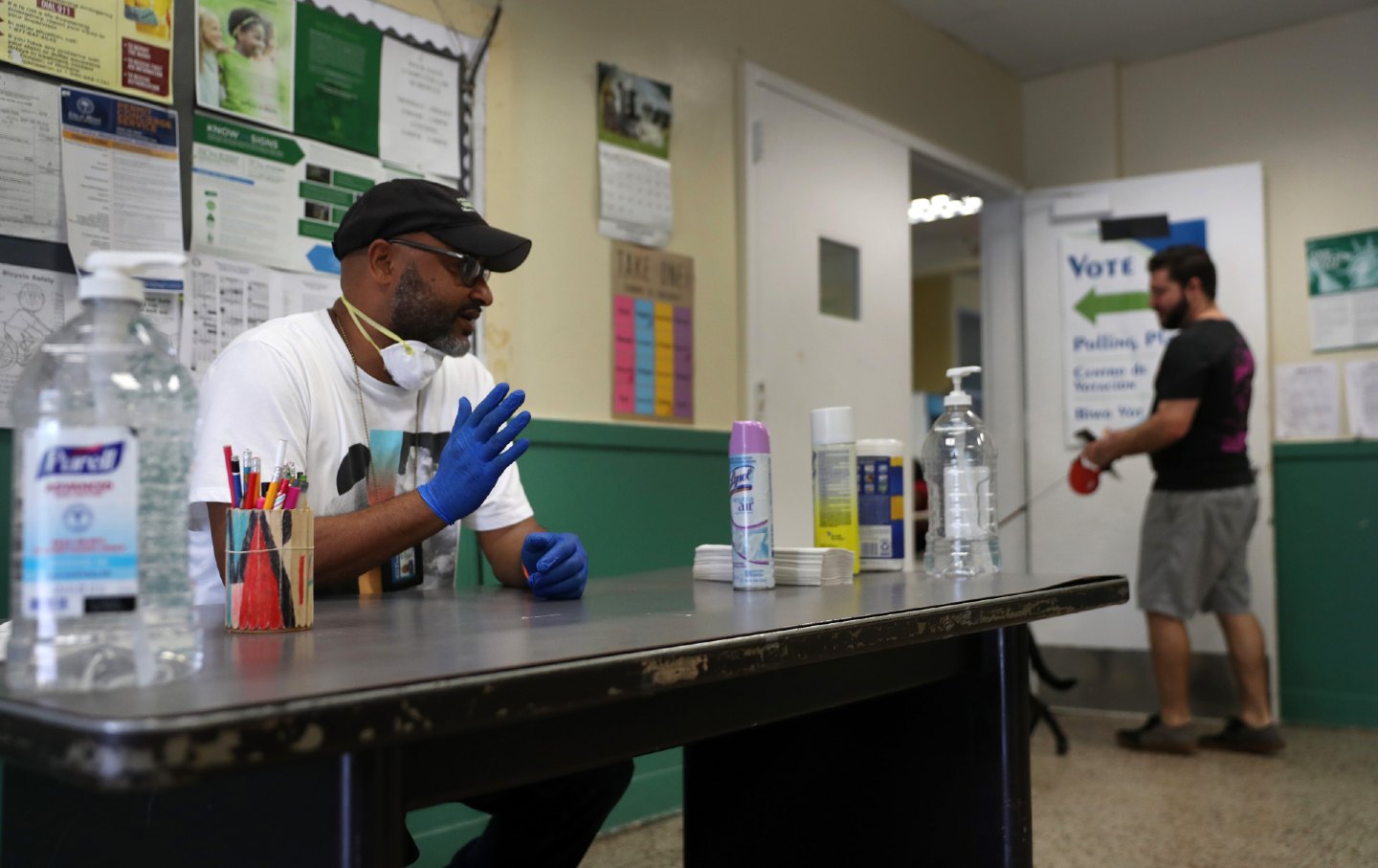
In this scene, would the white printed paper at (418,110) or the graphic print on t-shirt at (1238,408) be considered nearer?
the white printed paper at (418,110)

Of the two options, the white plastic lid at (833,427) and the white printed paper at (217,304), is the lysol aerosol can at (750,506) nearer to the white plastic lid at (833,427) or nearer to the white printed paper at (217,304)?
the white plastic lid at (833,427)

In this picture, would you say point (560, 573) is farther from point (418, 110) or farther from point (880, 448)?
point (418, 110)

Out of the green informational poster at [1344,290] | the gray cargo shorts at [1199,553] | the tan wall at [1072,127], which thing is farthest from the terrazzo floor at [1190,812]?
the tan wall at [1072,127]

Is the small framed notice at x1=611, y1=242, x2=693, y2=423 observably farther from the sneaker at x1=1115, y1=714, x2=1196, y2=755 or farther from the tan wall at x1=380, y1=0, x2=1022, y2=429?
the sneaker at x1=1115, y1=714, x2=1196, y2=755

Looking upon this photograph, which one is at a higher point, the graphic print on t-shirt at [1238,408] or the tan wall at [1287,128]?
the tan wall at [1287,128]

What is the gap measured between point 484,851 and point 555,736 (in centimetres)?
88

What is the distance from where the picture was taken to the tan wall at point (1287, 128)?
14.1 feet

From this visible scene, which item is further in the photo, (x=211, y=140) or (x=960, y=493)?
(x=211, y=140)

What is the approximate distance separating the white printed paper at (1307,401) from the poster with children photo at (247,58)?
3725 mm

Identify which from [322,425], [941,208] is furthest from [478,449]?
[941,208]

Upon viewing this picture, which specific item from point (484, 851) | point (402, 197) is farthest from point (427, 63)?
point (484, 851)

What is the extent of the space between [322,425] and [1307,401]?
385 centimetres

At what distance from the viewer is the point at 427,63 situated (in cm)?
252

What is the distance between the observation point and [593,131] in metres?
2.92
